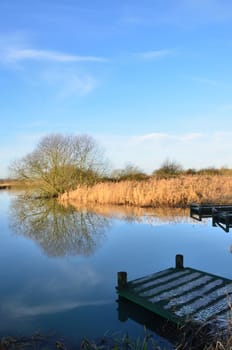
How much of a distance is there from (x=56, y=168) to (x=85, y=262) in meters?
15.0

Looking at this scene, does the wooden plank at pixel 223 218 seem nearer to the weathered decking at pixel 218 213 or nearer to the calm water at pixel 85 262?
the weathered decking at pixel 218 213

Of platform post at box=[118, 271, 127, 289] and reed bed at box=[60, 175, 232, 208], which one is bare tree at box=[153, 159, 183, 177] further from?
platform post at box=[118, 271, 127, 289]

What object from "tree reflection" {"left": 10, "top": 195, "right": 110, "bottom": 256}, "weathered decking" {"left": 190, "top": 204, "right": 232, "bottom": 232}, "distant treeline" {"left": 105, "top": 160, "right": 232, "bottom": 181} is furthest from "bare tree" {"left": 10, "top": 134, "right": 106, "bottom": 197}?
"weathered decking" {"left": 190, "top": 204, "right": 232, "bottom": 232}

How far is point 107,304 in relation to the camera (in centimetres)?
415

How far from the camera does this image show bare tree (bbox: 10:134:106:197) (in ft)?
68.0

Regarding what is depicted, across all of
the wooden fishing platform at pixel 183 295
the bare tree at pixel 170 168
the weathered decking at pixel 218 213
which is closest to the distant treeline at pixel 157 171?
the bare tree at pixel 170 168

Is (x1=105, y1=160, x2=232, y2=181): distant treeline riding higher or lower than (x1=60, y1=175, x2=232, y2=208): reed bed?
higher

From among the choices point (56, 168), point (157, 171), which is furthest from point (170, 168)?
point (56, 168)

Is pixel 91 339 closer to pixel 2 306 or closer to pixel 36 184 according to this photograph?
pixel 2 306

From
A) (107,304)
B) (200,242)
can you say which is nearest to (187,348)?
(107,304)

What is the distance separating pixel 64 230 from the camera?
995 cm

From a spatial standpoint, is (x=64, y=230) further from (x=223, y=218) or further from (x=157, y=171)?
(x=157, y=171)

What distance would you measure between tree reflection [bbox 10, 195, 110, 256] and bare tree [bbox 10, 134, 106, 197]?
6500mm

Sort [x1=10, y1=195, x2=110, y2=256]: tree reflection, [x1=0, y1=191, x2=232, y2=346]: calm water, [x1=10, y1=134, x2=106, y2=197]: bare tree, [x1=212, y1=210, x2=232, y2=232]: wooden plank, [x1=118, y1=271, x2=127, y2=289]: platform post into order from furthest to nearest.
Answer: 1. [x1=10, y1=134, x2=106, y2=197]: bare tree
2. [x1=10, y1=195, x2=110, y2=256]: tree reflection
3. [x1=212, y1=210, x2=232, y2=232]: wooden plank
4. [x1=118, y1=271, x2=127, y2=289]: platform post
5. [x1=0, y1=191, x2=232, y2=346]: calm water
